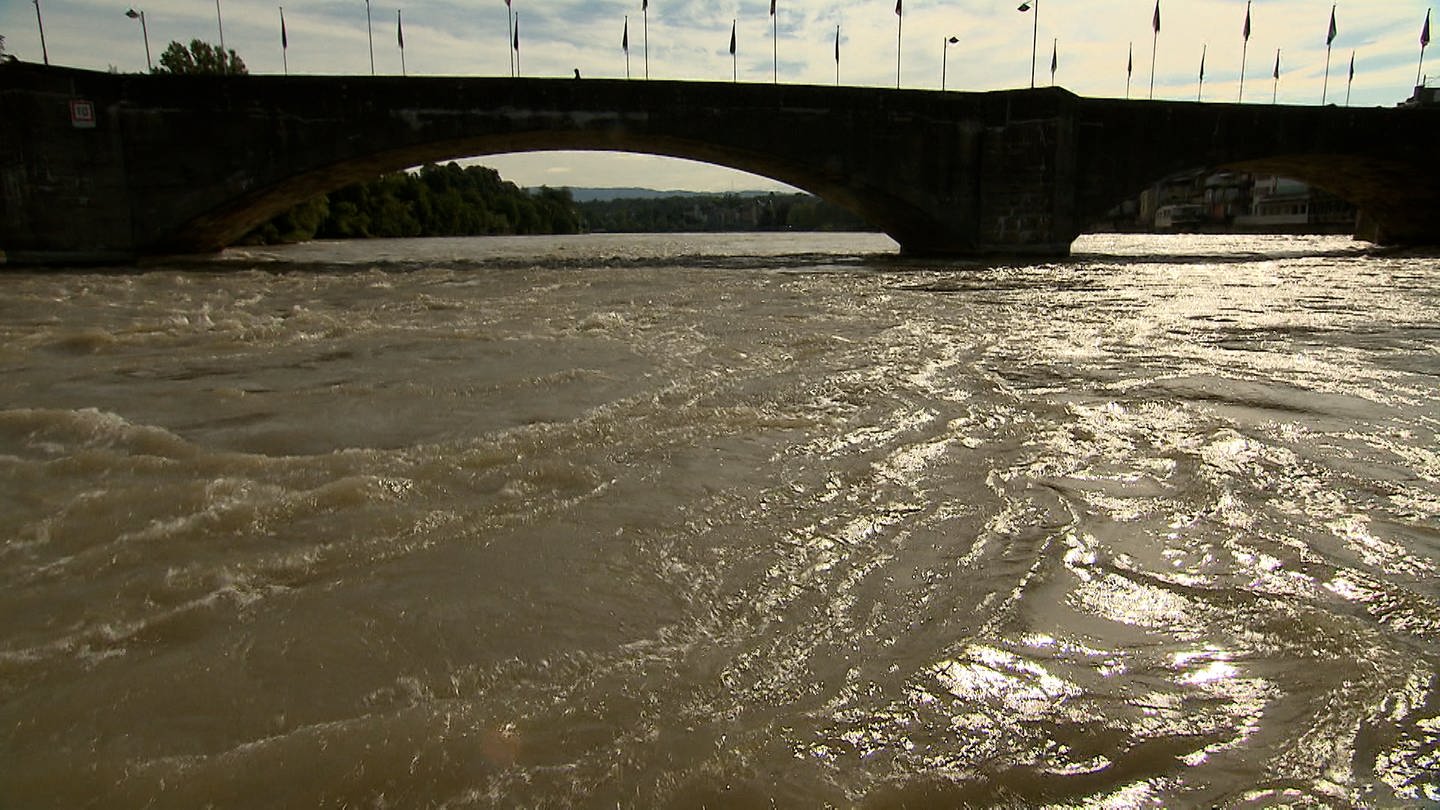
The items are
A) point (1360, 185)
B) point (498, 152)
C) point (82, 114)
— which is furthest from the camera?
point (1360, 185)

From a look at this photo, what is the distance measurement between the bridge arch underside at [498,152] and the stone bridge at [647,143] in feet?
0.36

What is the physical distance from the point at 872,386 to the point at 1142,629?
361cm

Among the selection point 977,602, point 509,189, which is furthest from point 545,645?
point 509,189

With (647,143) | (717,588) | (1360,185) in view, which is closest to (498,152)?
(647,143)

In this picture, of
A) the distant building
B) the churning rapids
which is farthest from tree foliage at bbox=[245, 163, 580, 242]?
the distant building

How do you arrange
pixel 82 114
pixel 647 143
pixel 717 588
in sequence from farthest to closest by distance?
pixel 647 143, pixel 82 114, pixel 717 588

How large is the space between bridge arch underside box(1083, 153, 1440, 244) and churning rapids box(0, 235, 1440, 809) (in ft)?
73.4

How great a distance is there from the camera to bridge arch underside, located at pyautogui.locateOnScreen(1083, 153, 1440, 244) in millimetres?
26328

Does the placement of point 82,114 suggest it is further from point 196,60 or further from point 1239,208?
point 1239,208

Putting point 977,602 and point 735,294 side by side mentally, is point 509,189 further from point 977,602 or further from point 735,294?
point 977,602

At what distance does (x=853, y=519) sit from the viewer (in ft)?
10.9

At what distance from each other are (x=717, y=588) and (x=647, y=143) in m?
22.3

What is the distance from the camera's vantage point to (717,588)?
2.73 meters

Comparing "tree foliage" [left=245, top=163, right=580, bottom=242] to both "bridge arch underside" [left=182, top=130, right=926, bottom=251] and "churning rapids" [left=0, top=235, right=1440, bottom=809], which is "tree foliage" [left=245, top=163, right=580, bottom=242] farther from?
"churning rapids" [left=0, top=235, right=1440, bottom=809]
